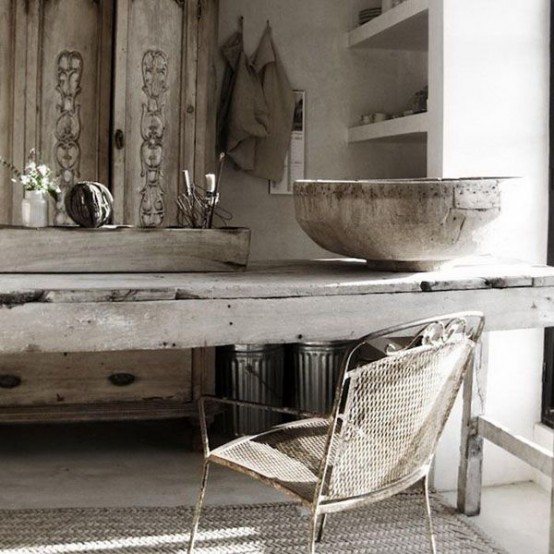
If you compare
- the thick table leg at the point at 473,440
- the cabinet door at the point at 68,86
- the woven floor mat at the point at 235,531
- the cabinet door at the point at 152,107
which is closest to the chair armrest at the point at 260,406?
the woven floor mat at the point at 235,531

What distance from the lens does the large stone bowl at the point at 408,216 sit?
8.65 feet

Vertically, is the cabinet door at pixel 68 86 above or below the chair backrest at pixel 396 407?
→ above

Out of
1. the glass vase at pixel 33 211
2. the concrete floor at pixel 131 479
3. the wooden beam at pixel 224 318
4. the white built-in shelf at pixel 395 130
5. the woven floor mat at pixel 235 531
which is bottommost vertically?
the woven floor mat at pixel 235 531

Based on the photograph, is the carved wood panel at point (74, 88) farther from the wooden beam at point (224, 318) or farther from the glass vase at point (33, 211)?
the wooden beam at point (224, 318)

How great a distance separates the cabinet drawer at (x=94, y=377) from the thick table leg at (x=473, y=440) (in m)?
1.25

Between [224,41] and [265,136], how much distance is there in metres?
0.52

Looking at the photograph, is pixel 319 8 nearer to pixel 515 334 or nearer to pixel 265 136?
pixel 265 136

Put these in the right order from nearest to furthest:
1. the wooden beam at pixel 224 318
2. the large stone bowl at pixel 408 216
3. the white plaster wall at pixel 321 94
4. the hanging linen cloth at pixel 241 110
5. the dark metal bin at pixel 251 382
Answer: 1. the wooden beam at pixel 224 318
2. the large stone bowl at pixel 408 216
3. the dark metal bin at pixel 251 382
4. the hanging linen cloth at pixel 241 110
5. the white plaster wall at pixel 321 94

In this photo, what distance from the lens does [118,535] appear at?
3.04 metres

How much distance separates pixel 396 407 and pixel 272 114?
94.4 inches

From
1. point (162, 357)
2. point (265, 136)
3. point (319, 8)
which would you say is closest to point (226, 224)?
point (265, 136)

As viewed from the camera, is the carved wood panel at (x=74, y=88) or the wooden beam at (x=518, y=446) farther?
the carved wood panel at (x=74, y=88)

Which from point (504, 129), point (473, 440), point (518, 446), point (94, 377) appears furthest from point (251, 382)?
point (504, 129)

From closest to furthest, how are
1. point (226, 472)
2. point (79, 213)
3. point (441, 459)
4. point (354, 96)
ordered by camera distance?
point (79, 213) → point (441, 459) → point (226, 472) → point (354, 96)
